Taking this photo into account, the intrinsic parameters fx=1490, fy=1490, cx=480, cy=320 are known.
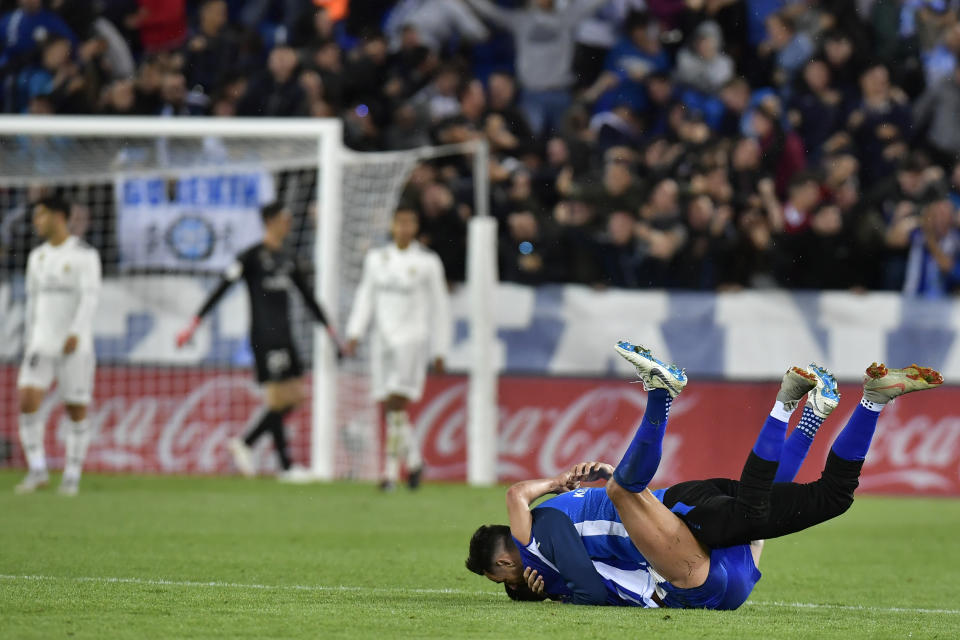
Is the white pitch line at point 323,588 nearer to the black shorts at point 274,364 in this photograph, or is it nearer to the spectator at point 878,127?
the black shorts at point 274,364

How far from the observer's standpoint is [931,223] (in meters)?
14.4

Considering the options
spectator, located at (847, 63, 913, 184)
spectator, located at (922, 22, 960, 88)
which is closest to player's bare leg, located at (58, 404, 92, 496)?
spectator, located at (847, 63, 913, 184)

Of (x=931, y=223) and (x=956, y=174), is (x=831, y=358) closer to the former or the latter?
(x=931, y=223)

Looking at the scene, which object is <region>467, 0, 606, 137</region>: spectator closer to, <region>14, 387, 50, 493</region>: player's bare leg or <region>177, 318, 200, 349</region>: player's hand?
<region>177, 318, 200, 349</region>: player's hand

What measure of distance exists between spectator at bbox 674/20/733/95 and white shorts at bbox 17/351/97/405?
7584mm

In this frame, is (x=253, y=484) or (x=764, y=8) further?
(x=764, y=8)

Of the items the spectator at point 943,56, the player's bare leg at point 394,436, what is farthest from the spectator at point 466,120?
the spectator at point 943,56

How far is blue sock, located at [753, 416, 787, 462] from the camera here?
6051 mm

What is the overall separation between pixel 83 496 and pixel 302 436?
3233 mm

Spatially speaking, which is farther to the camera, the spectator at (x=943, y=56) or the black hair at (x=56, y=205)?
the spectator at (x=943, y=56)

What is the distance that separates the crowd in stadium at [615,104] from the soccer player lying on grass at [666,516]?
8068 mm

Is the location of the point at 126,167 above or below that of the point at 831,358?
above

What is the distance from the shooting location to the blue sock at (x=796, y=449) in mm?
6539

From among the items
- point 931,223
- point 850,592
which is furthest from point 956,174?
point 850,592
